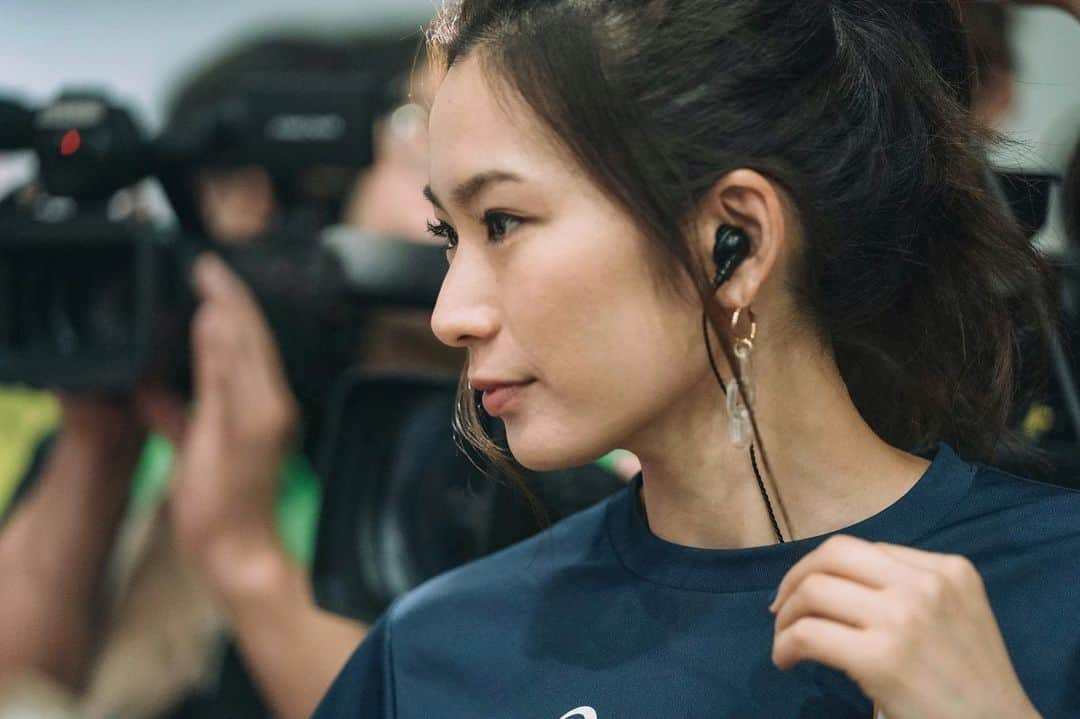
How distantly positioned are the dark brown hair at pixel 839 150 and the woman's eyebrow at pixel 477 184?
4 centimetres

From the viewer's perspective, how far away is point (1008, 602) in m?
0.84

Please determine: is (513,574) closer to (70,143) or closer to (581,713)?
(581,713)

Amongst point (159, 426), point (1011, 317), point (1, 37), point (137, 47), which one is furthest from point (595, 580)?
point (1, 37)

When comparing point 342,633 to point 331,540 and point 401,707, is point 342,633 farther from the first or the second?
point 401,707

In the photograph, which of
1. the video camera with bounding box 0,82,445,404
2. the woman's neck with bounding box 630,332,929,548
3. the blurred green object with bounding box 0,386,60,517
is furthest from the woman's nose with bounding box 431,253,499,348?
the blurred green object with bounding box 0,386,60,517

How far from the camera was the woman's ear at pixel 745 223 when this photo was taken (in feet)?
2.82

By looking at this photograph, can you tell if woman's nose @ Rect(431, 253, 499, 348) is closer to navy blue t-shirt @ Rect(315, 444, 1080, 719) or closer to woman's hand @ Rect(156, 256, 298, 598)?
navy blue t-shirt @ Rect(315, 444, 1080, 719)

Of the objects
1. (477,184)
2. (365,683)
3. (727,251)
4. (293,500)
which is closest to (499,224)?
(477,184)

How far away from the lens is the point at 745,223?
0.87 metres

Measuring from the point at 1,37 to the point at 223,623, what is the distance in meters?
1.39

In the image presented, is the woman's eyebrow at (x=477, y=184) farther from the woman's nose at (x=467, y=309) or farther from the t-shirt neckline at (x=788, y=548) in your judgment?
the t-shirt neckline at (x=788, y=548)

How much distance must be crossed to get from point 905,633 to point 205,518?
3.31ft

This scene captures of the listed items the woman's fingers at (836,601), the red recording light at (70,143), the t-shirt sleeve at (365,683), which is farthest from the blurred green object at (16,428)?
the woman's fingers at (836,601)

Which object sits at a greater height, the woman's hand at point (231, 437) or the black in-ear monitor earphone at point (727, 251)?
the black in-ear monitor earphone at point (727, 251)
